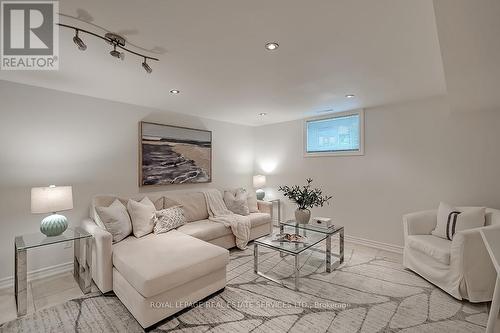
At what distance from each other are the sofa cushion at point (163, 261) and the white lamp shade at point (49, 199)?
728 mm

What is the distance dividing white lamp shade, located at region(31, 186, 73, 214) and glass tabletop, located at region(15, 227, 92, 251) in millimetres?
286

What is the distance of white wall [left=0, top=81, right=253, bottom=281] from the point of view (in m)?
2.48

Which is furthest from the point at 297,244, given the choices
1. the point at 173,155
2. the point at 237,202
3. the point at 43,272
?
the point at 43,272

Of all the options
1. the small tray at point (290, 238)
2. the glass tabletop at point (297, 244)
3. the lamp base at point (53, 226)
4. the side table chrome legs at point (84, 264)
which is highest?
the lamp base at point (53, 226)

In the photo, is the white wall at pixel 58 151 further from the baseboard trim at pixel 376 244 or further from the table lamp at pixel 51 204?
the baseboard trim at pixel 376 244

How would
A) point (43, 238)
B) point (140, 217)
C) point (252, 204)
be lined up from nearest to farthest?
point (43, 238)
point (140, 217)
point (252, 204)

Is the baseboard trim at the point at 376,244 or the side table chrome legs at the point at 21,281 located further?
the baseboard trim at the point at 376,244

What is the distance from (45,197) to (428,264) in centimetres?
416

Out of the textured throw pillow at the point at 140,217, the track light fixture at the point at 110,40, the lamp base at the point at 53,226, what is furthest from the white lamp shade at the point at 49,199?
the track light fixture at the point at 110,40

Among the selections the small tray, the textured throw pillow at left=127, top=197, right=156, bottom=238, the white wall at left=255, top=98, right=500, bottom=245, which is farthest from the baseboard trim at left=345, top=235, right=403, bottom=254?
the textured throw pillow at left=127, top=197, right=156, bottom=238

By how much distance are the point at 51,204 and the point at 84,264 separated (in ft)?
2.44

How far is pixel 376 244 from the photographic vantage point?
3.61 meters

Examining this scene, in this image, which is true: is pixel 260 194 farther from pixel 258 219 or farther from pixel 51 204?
pixel 51 204

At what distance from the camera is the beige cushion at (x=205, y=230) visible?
10.0 feet
